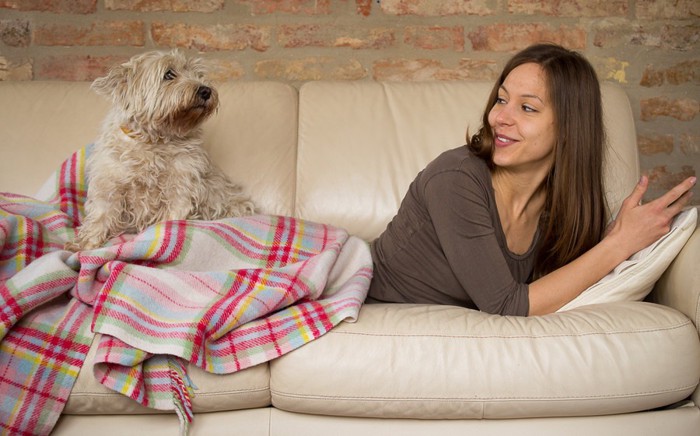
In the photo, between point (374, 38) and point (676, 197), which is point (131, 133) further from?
point (676, 197)

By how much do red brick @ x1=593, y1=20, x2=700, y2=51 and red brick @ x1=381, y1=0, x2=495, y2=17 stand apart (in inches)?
19.3

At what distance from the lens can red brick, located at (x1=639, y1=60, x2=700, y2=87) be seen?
3.03 metres

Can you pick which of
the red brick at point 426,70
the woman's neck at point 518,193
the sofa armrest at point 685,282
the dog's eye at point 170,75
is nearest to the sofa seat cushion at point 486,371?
→ the sofa armrest at point 685,282

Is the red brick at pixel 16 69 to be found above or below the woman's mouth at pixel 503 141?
below

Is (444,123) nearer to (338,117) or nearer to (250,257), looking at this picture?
(338,117)

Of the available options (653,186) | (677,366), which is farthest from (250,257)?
(653,186)

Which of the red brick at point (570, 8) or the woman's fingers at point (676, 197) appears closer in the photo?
the woman's fingers at point (676, 197)

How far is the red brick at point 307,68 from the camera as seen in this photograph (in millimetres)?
A: 2961

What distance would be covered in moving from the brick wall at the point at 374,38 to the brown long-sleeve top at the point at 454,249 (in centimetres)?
128

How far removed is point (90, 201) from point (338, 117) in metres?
0.86

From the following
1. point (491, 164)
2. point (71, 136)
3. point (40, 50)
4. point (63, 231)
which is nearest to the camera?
point (491, 164)

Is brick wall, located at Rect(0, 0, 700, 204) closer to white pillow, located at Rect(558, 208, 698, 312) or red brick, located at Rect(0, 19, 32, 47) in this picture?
red brick, located at Rect(0, 19, 32, 47)

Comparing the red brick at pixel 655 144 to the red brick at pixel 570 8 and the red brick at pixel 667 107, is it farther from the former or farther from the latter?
the red brick at pixel 570 8

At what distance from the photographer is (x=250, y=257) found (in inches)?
74.8
